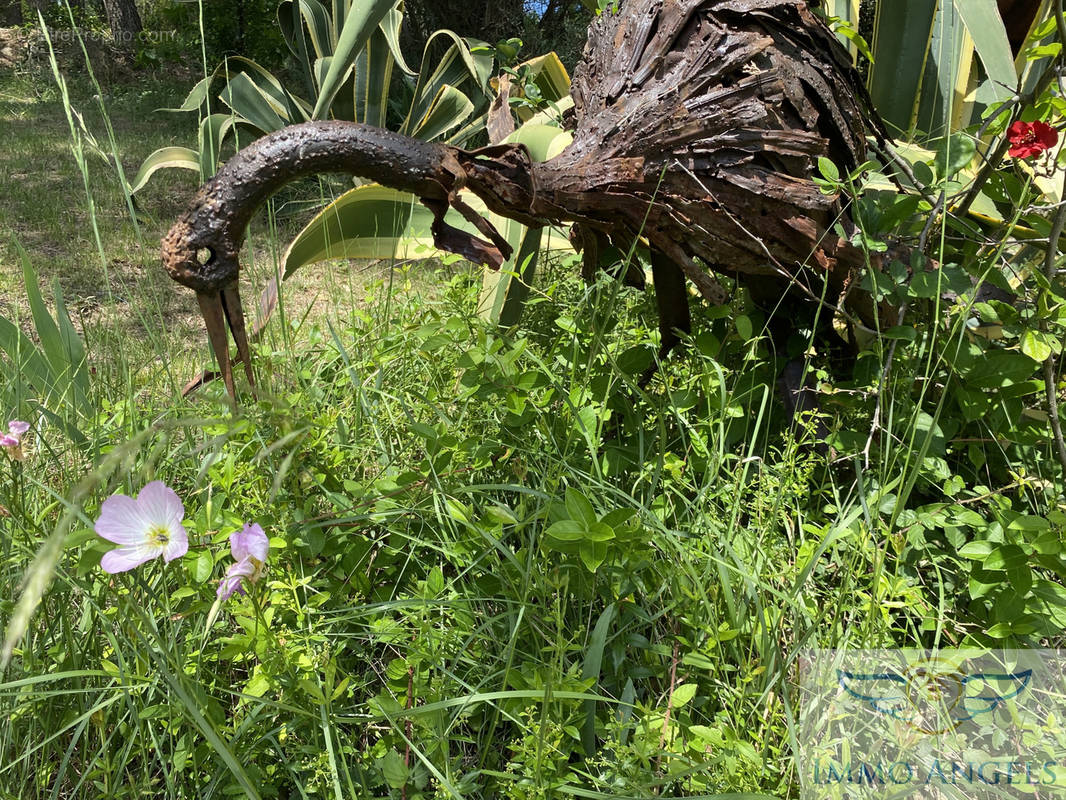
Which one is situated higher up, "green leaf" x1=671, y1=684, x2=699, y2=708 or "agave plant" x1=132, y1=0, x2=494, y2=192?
"agave plant" x1=132, y1=0, x2=494, y2=192

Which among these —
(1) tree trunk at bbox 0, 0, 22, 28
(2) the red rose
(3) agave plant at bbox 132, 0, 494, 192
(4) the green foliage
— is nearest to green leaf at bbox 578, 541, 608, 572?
(2) the red rose

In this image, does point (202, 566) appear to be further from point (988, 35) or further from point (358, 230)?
point (988, 35)

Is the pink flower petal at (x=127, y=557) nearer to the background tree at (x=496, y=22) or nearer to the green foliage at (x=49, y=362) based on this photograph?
the green foliage at (x=49, y=362)

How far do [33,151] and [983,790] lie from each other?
15.9 ft

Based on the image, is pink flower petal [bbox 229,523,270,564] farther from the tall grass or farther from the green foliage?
the green foliage

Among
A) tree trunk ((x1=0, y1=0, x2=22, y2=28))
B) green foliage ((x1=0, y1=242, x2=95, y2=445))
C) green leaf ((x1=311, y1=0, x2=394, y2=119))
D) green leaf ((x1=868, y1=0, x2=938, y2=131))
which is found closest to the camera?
green foliage ((x1=0, y1=242, x2=95, y2=445))

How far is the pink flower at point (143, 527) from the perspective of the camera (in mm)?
658

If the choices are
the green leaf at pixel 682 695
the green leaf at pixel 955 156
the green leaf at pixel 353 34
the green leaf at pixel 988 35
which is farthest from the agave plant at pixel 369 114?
the green leaf at pixel 988 35

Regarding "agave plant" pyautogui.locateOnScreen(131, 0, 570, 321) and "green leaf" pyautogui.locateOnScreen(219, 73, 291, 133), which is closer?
"agave plant" pyautogui.locateOnScreen(131, 0, 570, 321)

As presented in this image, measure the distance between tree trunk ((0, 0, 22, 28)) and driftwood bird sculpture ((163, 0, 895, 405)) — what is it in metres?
10.4

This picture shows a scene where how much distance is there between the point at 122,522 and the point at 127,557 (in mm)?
31

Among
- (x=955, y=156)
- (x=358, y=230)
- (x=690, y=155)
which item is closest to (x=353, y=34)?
(x=358, y=230)

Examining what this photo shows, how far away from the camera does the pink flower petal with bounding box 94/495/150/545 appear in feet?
2.16

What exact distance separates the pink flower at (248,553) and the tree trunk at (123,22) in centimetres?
786
